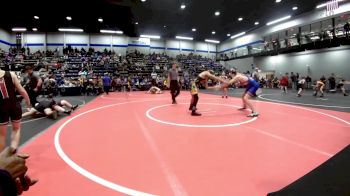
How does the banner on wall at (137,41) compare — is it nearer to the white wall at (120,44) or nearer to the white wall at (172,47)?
the white wall at (120,44)

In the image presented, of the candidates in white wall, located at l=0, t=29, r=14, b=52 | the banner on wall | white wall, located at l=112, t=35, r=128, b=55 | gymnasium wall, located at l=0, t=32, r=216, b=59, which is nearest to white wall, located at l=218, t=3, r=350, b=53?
gymnasium wall, located at l=0, t=32, r=216, b=59

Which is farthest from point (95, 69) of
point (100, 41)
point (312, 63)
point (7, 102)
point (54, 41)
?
point (312, 63)

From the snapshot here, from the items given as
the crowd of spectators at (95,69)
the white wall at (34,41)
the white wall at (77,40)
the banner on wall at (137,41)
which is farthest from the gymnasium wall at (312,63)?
the white wall at (34,41)

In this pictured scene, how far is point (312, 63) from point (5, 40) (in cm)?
3241

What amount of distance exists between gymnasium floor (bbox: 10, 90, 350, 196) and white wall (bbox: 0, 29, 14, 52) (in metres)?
25.5

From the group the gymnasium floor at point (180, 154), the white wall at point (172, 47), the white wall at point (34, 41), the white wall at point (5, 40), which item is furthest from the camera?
the white wall at point (172, 47)

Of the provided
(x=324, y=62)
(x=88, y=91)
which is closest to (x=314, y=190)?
(x=88, y=91)

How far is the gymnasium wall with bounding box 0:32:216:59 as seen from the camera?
28.2m

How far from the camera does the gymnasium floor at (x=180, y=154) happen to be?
97.0 inches

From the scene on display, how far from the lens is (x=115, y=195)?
7.45 feet

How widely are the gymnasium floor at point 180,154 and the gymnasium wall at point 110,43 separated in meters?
26.1

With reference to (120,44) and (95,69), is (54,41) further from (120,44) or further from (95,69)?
Answer: (95,69)

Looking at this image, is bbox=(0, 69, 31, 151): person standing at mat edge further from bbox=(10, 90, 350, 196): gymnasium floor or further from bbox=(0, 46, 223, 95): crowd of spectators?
bbox=(0, 46, 223, 95): crowd of spectators

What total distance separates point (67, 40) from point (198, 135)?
1143 inches
